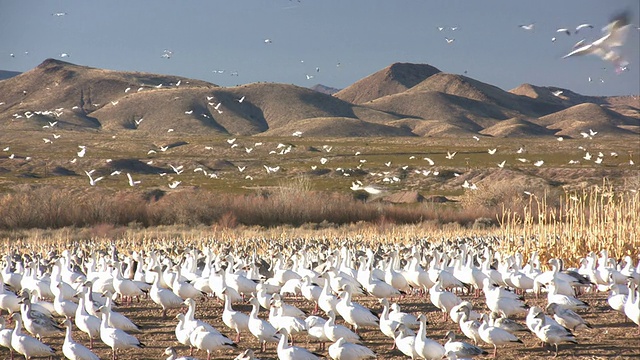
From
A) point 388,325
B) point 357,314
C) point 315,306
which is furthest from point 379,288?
point 388,325

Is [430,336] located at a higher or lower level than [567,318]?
lower

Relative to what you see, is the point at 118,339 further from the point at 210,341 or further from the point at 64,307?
the point at 64,307

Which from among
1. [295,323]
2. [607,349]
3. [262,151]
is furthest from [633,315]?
[262,151]

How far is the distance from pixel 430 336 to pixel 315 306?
11.2 feet

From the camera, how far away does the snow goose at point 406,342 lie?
11000mm

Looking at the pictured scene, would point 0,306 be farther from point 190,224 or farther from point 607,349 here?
point 190,224

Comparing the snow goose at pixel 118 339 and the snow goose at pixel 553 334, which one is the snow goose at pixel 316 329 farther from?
the snow goose at pixel 553 334

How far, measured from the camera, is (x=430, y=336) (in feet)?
43.9

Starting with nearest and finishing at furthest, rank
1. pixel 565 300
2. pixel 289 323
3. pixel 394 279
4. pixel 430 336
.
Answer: pixel 289 323
pixel 430 336
pixel 565 300
pixel 394 279

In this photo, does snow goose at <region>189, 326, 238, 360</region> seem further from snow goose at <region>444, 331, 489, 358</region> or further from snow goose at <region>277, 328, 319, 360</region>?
snow goose at <region>444, 331, 489, 358</region>

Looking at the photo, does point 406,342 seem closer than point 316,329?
Yes

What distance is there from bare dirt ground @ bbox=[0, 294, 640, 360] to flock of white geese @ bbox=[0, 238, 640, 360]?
3.7 inches

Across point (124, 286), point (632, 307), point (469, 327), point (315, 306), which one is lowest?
point (315, 306)

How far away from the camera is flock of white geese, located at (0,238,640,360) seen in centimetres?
1164
